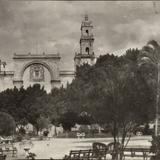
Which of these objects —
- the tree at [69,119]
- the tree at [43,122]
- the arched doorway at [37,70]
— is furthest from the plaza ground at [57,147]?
the arched doorway at [37,70]

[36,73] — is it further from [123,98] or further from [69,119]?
[123,98]

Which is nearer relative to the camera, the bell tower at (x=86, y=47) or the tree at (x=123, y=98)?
the tree at (x=123, y=98)

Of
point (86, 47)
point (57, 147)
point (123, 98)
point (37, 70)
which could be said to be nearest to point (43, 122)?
point (57, 147)

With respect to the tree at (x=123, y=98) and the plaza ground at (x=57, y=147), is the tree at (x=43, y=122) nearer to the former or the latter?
the plaza ground at (x=57, y=147)

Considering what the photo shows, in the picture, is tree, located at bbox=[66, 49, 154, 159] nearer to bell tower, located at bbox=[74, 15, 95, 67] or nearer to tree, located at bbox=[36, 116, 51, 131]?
tree, located at bbox=[36, 116, 51, 131]

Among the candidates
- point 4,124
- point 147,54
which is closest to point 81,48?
point 4,124

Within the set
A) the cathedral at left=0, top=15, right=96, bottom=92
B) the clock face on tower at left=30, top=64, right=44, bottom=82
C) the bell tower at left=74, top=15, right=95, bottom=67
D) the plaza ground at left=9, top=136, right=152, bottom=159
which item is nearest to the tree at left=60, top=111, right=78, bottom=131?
the plaza ground at left=9, top=136, right=152, bottom=159

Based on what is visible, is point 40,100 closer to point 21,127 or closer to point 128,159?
point 21,127
